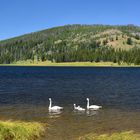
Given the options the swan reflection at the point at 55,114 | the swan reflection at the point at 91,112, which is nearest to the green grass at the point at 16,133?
the swan reflection at the point at 55,114

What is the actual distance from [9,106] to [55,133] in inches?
775

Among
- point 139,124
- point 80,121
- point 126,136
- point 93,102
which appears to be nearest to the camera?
point 126,136

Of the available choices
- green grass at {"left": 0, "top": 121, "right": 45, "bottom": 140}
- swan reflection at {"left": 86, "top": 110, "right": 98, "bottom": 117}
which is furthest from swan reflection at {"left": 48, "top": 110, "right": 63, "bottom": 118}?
green grass at {"left": 0, "top": 121, "right": 45, "bottom": 140}

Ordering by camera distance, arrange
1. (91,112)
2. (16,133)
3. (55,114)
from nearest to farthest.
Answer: (16,133) < (55,114) < (91,112)

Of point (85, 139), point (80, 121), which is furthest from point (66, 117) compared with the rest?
point (85, 139)

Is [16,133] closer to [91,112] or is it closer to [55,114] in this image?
[55,114]

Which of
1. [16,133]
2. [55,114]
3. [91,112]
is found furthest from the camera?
[91,112]

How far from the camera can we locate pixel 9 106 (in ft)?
158

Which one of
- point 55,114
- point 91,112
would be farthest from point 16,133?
point 91,112

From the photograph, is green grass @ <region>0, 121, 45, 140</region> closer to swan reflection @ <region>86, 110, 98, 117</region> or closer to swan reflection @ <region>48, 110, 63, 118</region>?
swan reflection @ <region>48, 110, 63, 118</region>

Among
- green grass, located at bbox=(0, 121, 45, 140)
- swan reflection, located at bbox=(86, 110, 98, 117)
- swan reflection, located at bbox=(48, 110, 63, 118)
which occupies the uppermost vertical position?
green grass, located at bbox=(0, 121, 45, 140)

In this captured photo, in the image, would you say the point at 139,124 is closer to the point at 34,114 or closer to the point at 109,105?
the point at 34,114

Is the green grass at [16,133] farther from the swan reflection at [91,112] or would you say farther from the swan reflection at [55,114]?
the swan reflection at [91,112]

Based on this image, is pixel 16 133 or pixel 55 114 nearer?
pixel 16 133
